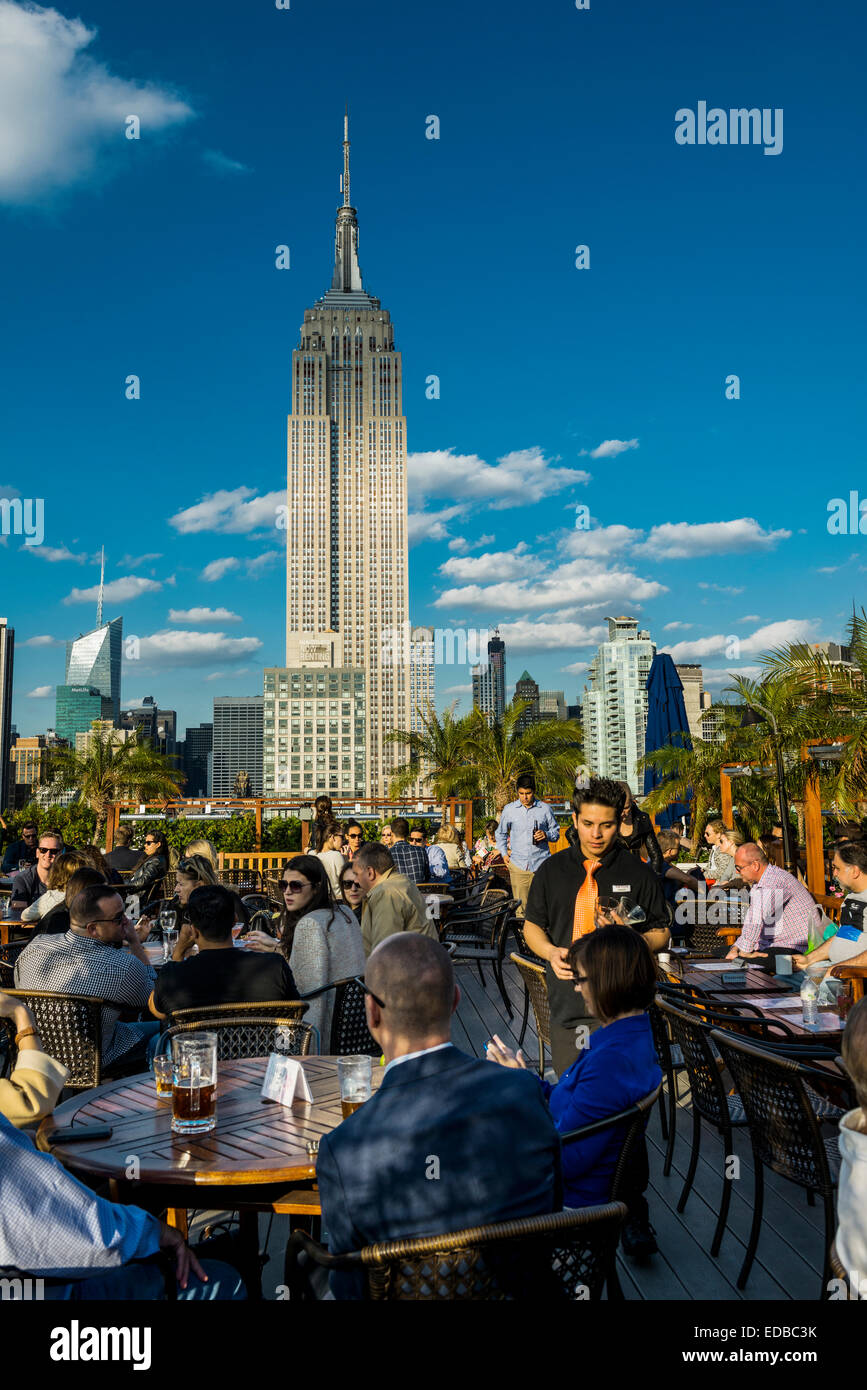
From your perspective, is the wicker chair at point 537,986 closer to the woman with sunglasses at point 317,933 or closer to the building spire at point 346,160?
the woman with sunglasses at point 317,933

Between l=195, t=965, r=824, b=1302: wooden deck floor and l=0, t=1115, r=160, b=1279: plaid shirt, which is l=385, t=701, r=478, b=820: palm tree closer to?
l=195, t=965, r=824, b=1302: wooden deck floor

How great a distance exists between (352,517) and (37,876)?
134684 mm

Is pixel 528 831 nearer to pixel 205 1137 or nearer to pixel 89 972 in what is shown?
pixel 89 972

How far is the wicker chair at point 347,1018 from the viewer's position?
3.89 metres

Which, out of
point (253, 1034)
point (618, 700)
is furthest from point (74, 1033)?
point (618, 700)

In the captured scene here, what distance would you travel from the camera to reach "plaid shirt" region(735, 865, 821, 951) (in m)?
5.32

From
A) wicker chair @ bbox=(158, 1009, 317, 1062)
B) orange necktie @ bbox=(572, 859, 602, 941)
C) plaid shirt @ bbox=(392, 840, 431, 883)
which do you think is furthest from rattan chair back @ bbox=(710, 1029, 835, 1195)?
plaid shirt @ bbox=(392, 840, 431, 883)

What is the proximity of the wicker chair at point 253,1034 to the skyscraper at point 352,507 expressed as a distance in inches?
5249

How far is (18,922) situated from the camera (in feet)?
23.4

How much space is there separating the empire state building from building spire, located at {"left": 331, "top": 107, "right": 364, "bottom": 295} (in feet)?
41.0

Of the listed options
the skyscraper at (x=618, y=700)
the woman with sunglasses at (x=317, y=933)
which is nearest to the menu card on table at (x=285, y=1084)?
the woman with sunglasses at (x=317, y=933)
